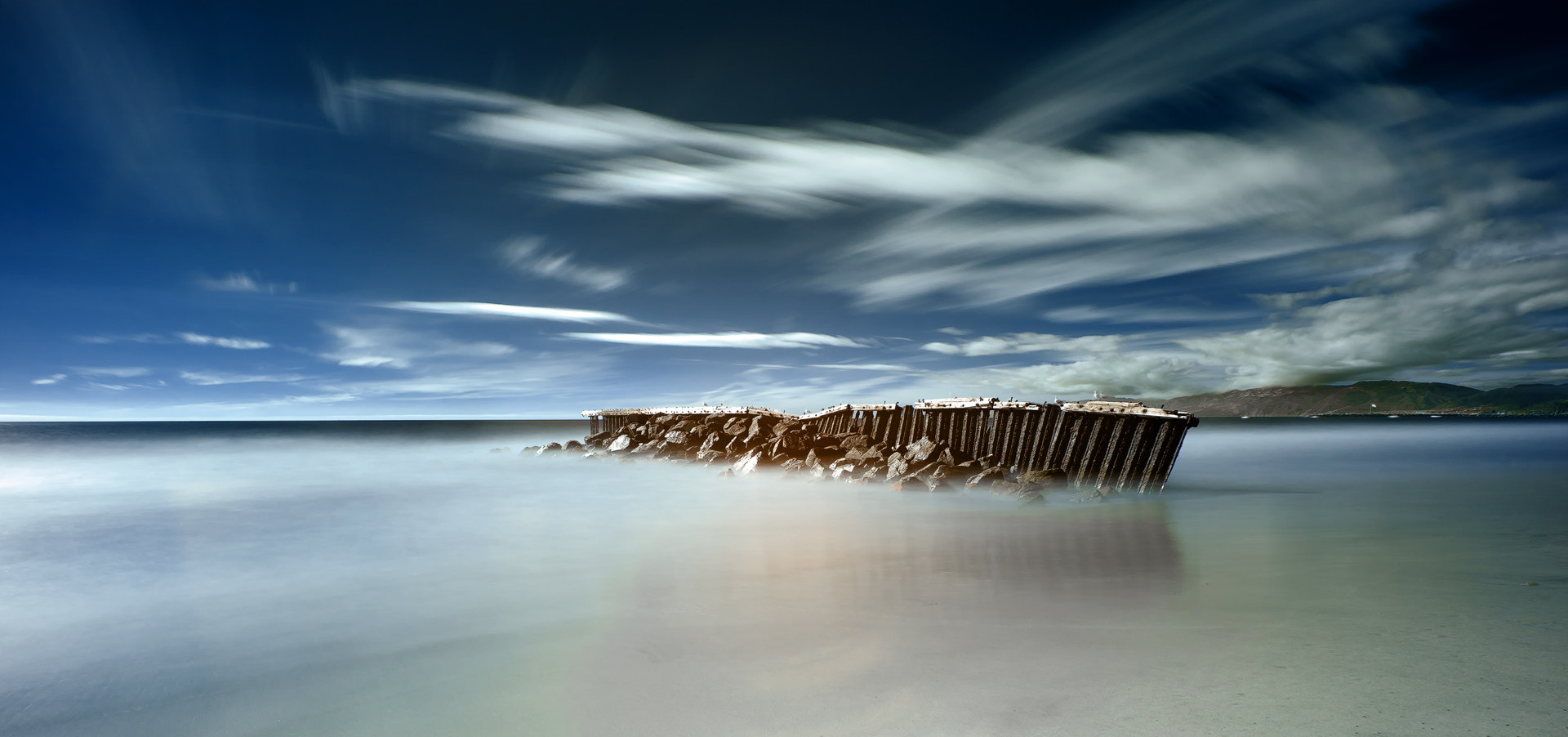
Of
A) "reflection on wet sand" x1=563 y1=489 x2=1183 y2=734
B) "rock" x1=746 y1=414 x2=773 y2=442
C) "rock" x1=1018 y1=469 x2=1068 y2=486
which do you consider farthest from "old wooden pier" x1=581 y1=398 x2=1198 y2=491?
"rock" x1=746 y1=414 x2=773 y2=442

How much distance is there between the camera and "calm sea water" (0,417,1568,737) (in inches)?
173

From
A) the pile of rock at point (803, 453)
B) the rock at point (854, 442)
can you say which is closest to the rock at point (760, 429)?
the pile of rock at point (803, 453)

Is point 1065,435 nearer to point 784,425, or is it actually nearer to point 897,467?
point 897,467

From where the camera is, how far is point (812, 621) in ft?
20.2

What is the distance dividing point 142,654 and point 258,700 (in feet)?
7.02

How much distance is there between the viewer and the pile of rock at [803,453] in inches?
625

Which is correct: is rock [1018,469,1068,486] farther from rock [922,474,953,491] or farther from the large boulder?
the large boulder

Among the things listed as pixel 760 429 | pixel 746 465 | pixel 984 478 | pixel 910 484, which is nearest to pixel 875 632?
pixel 984 478

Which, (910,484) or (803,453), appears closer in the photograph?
(910,484)

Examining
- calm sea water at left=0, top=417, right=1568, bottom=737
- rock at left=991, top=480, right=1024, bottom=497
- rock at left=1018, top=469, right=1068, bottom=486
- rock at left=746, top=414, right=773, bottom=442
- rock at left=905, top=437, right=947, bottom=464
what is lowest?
calm sea water at left=0, top=417, right=1568, bottom=737

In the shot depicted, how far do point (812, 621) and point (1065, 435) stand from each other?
1183cm

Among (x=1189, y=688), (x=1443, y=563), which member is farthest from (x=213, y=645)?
(x=1443, y=563)

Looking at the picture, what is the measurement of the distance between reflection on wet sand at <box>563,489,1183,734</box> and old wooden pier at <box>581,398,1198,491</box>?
487cm

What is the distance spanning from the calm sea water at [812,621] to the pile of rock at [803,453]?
1.48m
